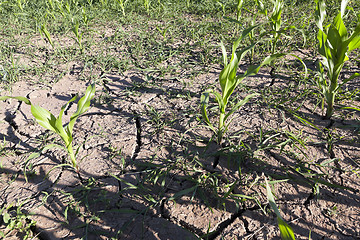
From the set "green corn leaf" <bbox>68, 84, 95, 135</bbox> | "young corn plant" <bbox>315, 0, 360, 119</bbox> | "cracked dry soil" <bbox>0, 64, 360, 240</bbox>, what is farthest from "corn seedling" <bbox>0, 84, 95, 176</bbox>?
"young corn plant" <bbox>315, 0, 360, 119</bbox>

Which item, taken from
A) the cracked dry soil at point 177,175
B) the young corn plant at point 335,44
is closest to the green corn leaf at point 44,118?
the cracked dry soil at point 177,175

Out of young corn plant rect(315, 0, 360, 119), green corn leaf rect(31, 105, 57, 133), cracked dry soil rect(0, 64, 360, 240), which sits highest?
young corn plant rect(315, 0, 360, 119)

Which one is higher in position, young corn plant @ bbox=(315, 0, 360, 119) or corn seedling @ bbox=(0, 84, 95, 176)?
young corn plant @ bbox=(315, 0, 360, 119)

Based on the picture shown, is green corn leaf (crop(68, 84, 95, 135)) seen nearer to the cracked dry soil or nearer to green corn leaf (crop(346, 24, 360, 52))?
the cracked dry soil

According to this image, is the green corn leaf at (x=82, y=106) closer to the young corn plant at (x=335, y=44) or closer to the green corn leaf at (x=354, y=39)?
the young corn plant at (x=335, y=44)

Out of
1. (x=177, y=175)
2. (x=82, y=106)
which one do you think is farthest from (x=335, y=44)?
(x=82, y=106)

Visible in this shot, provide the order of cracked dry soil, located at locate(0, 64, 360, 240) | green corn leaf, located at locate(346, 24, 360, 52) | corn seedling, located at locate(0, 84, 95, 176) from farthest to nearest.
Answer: green corn leaf, located at locate(346, 24, 360, 52) → corn seedling, located at locate(0, 84, 95, 176) → cracked dry soil, located at locate(0, 64, 360, 240)

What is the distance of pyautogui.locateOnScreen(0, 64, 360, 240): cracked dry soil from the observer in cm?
142

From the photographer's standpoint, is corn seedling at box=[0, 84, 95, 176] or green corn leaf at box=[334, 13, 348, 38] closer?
corn seedling at box=[0, 84, 95, 176]

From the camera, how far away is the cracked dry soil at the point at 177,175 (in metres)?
1.42

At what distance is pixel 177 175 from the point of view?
168cm

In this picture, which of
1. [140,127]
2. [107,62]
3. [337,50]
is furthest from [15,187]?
[337,50]

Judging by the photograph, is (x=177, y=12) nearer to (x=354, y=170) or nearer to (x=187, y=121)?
(x=187, y=121)

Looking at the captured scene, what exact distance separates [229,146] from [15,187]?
139 centimetres
